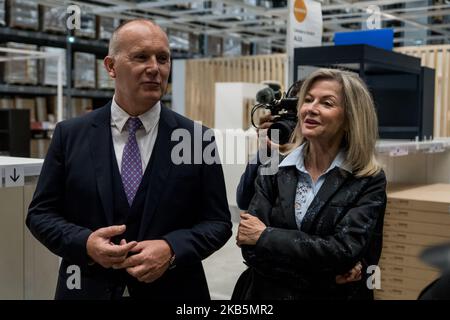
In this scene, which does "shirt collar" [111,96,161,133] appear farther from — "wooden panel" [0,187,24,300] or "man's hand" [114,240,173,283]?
Answer: "wooden panel" [0,187,24,300]

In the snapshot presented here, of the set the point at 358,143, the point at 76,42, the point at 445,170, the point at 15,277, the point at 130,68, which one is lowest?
the point at 15,277

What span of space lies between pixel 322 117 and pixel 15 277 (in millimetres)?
1417

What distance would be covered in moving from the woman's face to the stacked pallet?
5.25 ft

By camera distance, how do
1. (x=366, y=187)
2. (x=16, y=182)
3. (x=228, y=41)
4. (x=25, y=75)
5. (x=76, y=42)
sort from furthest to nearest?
(x=228, y=41) < (x=76, y=42) < (x=25, y=75) < (x=16, y=182) < (x=366, y=187)

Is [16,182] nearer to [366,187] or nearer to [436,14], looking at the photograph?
[366,187]

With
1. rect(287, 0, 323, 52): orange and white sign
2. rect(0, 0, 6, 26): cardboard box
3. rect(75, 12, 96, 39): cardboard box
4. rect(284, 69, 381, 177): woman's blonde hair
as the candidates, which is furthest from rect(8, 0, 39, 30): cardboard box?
rect(284, 69, 381, 177): woman's blonde hair

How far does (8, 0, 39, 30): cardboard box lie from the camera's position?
6.35 meters

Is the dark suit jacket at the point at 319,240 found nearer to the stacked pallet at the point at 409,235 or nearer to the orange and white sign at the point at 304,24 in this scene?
the stacked pallet at the point at 409,235

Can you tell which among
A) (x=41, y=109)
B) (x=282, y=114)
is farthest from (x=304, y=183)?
(x=41, y=109)

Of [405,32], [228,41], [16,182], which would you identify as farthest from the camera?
[228,41]

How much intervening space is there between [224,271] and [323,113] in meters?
2.98

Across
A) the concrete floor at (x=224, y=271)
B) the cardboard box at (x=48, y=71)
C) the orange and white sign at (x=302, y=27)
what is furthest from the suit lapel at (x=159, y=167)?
the cardboard box at (x=48, y=71)

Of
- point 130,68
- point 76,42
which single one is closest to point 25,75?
point 76,42

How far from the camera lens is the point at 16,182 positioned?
183 centimetres
